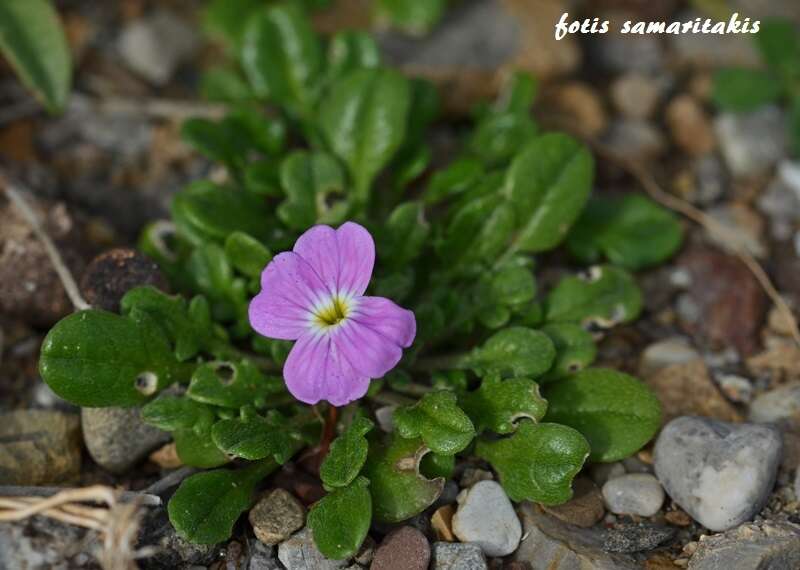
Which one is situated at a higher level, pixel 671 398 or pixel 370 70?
pixel 370 70

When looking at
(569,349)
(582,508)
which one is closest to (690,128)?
(569,349)

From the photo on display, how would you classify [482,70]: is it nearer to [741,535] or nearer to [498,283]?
[498,283]

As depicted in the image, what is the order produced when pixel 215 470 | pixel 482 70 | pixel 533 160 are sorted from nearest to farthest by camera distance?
pixel 215 470
pixel 533 160
pixel 482 70

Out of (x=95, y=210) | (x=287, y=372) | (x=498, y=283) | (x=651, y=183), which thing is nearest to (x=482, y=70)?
(x=651, y=183)

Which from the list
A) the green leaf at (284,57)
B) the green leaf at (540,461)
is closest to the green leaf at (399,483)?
the green leaf at (540,461)

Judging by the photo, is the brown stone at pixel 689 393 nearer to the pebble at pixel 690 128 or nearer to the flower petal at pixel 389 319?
the flower petal at pixel 389 319

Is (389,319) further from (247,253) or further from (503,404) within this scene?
(247,253)
